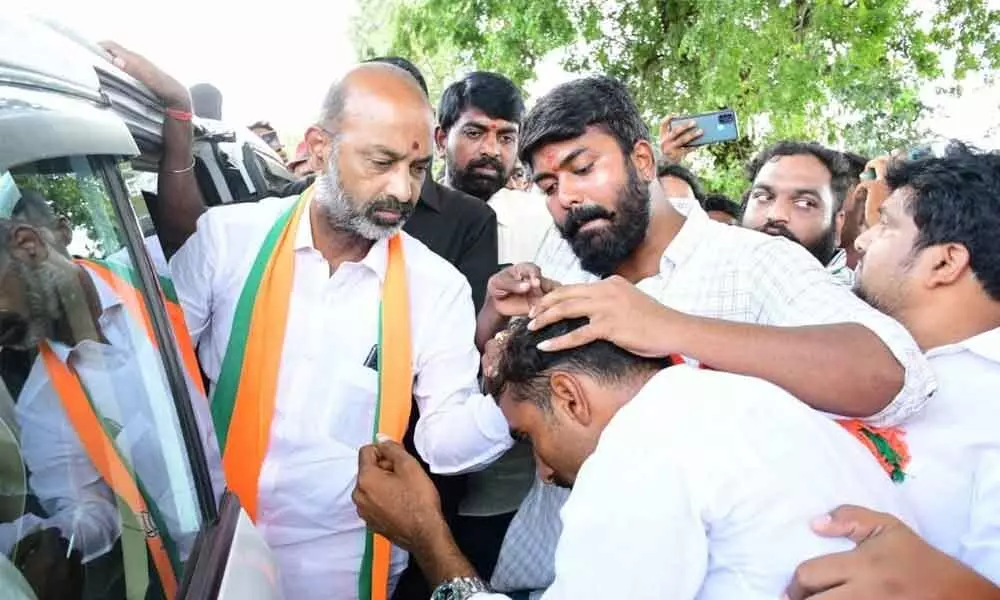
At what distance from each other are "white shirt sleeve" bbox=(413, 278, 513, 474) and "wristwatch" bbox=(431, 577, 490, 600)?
1.50ft

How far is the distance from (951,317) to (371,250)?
155 cm

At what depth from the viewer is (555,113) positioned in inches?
95.1

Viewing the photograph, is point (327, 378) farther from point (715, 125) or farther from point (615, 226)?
point (715, 125)

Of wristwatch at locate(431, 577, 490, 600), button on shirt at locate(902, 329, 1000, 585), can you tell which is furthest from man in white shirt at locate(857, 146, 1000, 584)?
wristwatch at locate(431, 577, 490, 600)

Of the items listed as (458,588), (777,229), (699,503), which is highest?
(699,503)

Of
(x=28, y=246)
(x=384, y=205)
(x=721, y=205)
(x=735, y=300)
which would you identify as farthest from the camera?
(x=721, y=205)

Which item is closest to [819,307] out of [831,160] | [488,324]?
[488,324]

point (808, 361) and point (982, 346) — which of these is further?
point (982, 346)

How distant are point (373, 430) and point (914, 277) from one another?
1451mm

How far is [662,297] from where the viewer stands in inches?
93.5

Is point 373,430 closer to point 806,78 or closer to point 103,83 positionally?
point 103,83

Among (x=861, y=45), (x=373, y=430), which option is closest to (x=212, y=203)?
(x=373, y=430)

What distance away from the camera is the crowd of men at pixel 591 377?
1385 mm

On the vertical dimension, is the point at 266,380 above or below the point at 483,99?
below
